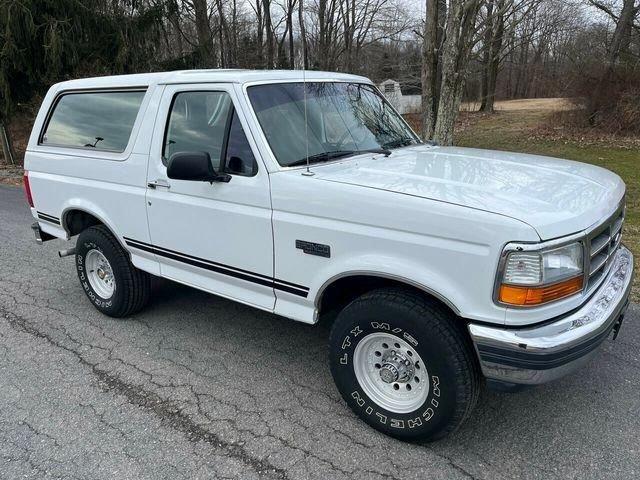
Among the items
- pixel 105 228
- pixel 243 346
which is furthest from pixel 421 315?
pixel 105 228

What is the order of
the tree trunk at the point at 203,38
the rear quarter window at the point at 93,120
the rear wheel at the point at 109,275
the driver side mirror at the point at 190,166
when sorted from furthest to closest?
1. the tree trunk at the point at 203,38
2. the rear wheel at the point at 109,275
3. the rear quarter window at the point at 93,120
4. the driver side mirror at the point at 190,166

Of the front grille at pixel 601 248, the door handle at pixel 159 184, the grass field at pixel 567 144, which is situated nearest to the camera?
the front grille at pixel 601 248

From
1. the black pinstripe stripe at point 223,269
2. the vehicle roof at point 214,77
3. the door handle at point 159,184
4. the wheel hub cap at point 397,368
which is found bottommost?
the wheel hub cap at point 397,368

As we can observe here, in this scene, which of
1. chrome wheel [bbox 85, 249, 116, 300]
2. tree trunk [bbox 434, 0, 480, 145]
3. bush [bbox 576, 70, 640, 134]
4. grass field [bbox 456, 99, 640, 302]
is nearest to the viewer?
chrome wheel [bbox 85, 249, 116, 300]

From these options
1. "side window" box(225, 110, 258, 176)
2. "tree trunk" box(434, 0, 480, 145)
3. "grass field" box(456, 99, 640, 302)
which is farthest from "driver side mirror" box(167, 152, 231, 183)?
"tree trunk" box(434, 0, 480, 145)

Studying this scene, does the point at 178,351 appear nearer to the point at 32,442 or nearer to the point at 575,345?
the point at 32,442

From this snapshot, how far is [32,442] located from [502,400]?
284 cm

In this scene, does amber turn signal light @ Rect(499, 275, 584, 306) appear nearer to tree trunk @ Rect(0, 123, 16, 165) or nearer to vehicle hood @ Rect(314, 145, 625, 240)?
vehicle hood @ Rect(314, 145, 625, 240)

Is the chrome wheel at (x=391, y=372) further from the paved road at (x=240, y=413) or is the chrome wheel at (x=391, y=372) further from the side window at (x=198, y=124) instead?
the side window at (x=198, y=124)

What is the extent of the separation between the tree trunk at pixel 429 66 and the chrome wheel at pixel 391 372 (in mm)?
8529

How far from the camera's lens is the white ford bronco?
2.37 metres

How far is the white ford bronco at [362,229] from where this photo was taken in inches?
93.4

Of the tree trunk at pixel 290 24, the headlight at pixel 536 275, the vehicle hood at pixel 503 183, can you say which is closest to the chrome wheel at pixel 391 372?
the headlight at pixel 536 275

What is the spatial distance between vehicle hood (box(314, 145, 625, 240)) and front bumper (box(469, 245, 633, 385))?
1.48ft
